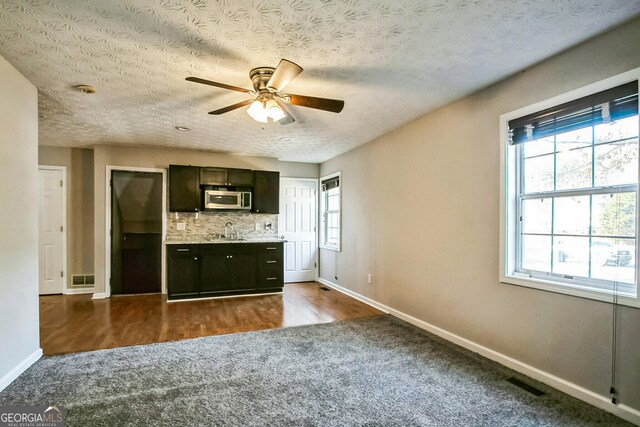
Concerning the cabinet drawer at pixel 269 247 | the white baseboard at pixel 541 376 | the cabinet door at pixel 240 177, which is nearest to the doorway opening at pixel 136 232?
the cabinet door at pixel 240 177

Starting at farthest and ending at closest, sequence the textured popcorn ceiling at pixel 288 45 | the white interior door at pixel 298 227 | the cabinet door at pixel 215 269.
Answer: the white interior door at pixel 298 227, the cabinet door at pixel 215 269, the textured popcorn ceiling at pixel 288 45

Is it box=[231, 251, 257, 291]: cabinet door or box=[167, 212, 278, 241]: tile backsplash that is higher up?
box=[167, 212, 278, 241]: tile backsplash

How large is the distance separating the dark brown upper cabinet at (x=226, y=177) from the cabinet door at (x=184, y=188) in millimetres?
124

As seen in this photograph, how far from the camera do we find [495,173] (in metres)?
2.73

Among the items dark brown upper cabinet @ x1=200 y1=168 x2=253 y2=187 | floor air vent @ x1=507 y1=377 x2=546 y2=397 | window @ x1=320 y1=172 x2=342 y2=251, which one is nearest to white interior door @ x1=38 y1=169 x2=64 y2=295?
dark brown upper cabinet @ x1=200 y1=168 x2=253 y2=187

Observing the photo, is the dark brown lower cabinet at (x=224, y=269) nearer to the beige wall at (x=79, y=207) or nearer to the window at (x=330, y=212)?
the window at (x=330, y=212)

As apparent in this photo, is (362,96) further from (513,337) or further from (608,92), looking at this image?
(513,337)

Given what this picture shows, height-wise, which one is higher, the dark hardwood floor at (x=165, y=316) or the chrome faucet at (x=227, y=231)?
the chrome faucet at (x=227, y=231)

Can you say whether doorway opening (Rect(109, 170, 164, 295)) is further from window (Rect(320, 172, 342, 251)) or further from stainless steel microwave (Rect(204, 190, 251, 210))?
window (Rect(320, 172, 342, 251))

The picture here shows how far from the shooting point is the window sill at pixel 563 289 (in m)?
1.93

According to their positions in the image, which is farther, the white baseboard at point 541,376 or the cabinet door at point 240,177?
the cabinet door at point 240,177

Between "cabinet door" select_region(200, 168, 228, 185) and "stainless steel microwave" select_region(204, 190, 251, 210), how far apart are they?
15 cm

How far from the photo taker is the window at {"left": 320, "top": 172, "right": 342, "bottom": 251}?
224 inches
